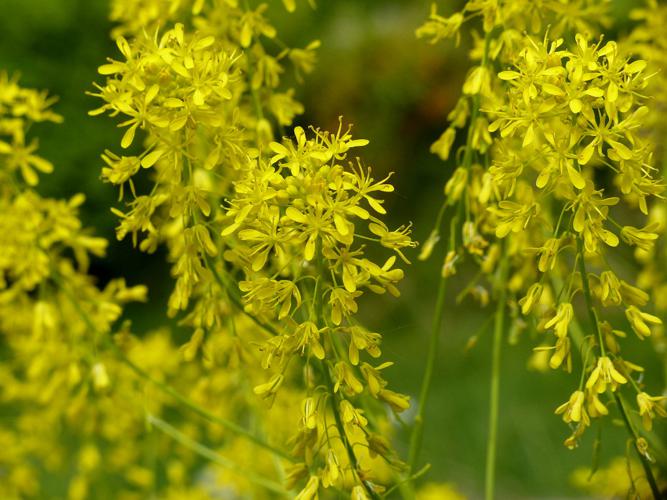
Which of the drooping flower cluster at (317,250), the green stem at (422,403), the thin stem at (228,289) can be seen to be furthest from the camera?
the green stem at (422,403)

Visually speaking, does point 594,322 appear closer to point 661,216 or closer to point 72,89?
point 661,216

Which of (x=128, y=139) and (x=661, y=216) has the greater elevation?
(x=128, y=139)

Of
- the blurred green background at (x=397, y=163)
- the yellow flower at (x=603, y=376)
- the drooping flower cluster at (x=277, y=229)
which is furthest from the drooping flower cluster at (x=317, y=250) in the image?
the blurred green background at (x=397, y=163)

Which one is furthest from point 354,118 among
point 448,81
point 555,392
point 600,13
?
point 600,13

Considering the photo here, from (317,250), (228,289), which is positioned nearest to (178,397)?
(228,289)

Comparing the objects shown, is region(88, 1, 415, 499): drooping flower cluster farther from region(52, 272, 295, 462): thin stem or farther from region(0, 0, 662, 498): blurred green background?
region(0, 0, 662, 498): blurred green background

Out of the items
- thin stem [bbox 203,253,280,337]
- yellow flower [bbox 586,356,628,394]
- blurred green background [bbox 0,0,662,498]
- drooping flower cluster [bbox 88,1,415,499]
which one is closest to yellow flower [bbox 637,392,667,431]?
yellow flower [bbox 586,356,628,394]

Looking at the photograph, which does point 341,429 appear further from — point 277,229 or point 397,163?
point 397,163

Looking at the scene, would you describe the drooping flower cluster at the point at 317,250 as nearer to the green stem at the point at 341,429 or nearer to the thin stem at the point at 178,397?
the green stem at the point at 341,429

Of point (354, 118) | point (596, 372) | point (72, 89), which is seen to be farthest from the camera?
point (354, 118)
